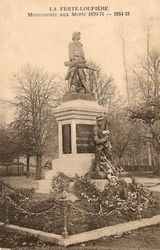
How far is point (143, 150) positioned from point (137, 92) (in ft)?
14.5

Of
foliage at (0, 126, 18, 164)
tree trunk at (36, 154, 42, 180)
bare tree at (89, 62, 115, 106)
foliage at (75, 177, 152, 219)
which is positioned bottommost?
foliage at (75, 177, 152, 219)

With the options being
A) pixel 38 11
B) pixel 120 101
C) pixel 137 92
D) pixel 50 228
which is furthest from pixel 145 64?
pixel 50 228

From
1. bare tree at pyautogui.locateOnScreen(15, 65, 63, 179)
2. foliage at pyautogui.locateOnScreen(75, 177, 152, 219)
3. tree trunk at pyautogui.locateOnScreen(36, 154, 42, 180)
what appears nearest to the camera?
foliage at pyautogui.locateOnScreen(75, 177, 152, 219)

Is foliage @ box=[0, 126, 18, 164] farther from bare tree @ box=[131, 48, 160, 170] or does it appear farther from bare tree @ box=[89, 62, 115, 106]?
bare tree @ box=[131, 48, 160, 170]

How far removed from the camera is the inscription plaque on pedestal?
794 centimetres

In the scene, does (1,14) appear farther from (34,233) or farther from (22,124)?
(22,124)

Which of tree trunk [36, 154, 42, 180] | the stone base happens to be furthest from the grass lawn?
tree trunk [36, 154, 42, 180]

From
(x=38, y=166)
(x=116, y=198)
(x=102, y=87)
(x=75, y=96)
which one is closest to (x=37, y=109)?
(x=38, y=166)

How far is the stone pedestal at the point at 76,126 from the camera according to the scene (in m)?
7.93

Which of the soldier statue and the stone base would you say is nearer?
the soldier statue

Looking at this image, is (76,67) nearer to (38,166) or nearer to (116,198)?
(116,198)

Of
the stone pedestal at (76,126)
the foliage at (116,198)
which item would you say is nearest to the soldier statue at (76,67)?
the stone pedestal at (76,126)

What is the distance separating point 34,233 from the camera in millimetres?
5523

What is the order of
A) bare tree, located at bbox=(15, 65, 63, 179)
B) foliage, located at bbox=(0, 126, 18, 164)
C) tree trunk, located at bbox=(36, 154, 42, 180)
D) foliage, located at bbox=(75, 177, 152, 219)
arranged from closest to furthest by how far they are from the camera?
1. foliage, located at bbox=(75, 177, 152, 219)
2. foliage, located at bbox=(0, 126, 18, 164)
3. bare tree, located at bbox=(15, 65, 63, 179)
4. tree trunk, located at bbox=(36, 154, 42, 180)
